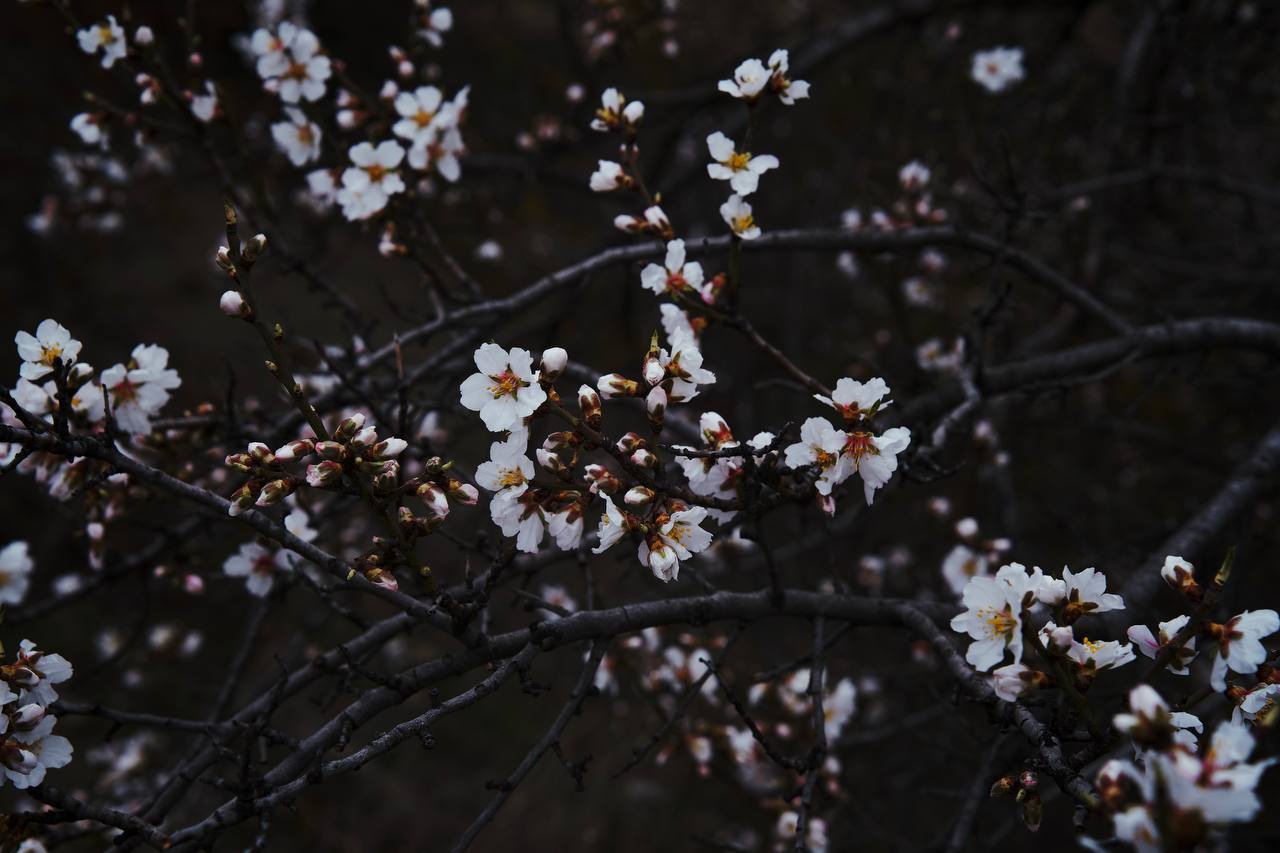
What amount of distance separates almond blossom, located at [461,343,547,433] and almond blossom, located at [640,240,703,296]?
43cm

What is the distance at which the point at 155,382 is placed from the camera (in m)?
1.94

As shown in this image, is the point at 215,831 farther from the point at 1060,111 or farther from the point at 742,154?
the point at 1060,111

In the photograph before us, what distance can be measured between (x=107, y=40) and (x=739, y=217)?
6.00 ft

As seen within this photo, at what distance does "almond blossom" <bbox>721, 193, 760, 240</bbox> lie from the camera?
177 cm

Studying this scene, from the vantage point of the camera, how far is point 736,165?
1880mm

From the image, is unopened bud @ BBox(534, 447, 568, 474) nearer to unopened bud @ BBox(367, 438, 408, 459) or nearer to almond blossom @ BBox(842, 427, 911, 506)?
unopened bud @ BBox(367, 438, 408, 459)

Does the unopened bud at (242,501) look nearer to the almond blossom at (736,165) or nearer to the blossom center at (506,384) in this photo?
the blossom center at (506,384)

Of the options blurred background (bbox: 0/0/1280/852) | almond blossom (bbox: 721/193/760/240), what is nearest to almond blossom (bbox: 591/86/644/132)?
almond blossom (bbox: 721/193/760/240)

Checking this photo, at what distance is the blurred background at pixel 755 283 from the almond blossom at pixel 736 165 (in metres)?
0.82

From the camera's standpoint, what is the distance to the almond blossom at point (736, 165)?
183 centimetres

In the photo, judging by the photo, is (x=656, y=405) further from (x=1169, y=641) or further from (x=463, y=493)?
(x=1169, y=641)

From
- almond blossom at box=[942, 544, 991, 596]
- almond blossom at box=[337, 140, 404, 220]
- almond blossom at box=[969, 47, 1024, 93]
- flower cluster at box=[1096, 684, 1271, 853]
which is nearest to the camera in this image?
flower cluster at box=[1096, 684, 1271, 853]

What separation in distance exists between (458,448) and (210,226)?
2632 mm

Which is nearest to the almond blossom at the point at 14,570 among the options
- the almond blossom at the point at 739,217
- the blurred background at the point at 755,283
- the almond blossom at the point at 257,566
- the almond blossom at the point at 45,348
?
the blurred background at the point at 755,283
